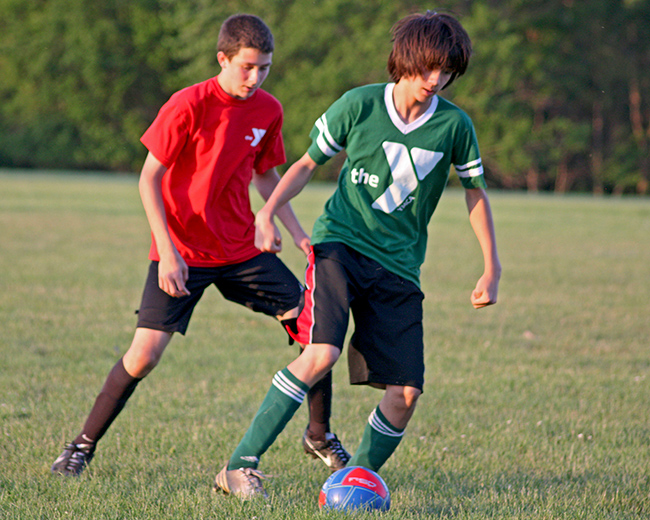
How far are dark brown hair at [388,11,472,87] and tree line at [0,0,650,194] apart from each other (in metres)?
37.5

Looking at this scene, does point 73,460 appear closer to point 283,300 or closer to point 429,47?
point 283,300

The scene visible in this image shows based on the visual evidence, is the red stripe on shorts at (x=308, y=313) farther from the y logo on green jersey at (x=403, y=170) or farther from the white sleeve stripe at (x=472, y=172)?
the white sleeve stripe at (x=472, y=172)

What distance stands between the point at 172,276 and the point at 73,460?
0.96 m

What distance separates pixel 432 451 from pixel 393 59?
1903mm

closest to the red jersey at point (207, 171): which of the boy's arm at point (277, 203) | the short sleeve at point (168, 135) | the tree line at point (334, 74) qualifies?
the short sleeve at point (168, 135)

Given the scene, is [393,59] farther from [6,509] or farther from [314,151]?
[6,509]

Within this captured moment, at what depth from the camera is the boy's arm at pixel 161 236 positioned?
3189 mm

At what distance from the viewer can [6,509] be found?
9.67ft

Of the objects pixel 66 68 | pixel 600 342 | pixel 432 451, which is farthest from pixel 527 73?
pixel 432 451

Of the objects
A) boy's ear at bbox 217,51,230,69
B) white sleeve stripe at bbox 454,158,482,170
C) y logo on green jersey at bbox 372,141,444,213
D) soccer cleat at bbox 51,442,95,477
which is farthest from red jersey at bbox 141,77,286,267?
white sleeve stripe at bbox 454,158,482,170

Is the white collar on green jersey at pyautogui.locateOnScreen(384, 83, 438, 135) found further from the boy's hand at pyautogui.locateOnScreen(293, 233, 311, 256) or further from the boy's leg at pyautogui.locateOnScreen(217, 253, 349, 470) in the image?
the boy's leg at pyautogui.locateOnScreen(217, 253, 349, 470)

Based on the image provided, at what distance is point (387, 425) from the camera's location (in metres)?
3.15

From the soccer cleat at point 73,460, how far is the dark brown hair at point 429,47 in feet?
6.87

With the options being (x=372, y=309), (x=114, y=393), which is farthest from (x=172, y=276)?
(x=372, y=309)
